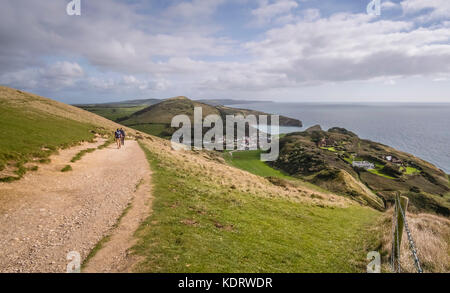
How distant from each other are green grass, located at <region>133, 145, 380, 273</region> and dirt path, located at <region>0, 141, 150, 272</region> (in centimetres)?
132

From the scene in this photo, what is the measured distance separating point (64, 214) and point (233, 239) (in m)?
10.4

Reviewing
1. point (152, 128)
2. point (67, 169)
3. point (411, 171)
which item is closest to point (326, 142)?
point (411, 171)

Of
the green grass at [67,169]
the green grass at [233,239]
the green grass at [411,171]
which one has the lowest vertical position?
the green grass at [411,171]

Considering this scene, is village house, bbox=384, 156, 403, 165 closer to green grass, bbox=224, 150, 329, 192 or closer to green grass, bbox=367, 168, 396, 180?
green grass, bbox=367, 168, 396, 180

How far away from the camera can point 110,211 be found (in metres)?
13.6

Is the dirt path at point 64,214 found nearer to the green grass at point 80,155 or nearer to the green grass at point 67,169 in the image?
the green grass at point 67,169

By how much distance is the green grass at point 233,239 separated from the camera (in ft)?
30.6

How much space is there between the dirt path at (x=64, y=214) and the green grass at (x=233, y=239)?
1.32 meters

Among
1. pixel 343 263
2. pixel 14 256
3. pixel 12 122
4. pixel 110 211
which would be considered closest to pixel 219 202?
pixel 110 211

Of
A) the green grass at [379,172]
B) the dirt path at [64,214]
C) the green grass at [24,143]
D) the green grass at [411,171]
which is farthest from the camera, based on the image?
the green grass at [411,171]

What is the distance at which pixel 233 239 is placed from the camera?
1222 centimetres

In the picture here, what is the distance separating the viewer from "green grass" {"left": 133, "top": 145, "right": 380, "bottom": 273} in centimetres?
933

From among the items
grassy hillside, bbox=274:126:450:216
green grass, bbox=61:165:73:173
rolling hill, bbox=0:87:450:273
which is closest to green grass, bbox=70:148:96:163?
rolling hill, bbox=0:87:450:273

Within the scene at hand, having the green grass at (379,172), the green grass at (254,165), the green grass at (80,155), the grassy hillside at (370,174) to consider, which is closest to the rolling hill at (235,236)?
the green grass at (80,155)
